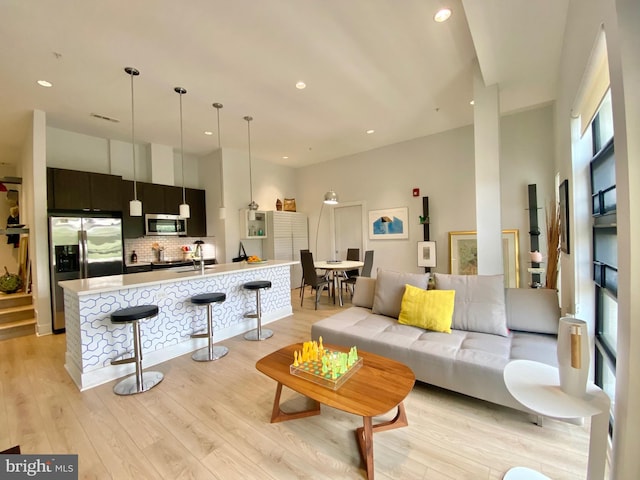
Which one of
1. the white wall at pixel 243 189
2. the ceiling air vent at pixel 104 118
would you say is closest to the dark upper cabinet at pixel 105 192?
the ceiling air vent at pixel 104 118

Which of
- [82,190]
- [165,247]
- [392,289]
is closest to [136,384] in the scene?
[392,289]

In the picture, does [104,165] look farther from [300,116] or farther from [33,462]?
[33,462]

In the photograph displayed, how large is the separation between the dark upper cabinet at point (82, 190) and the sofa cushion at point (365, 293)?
444 cm

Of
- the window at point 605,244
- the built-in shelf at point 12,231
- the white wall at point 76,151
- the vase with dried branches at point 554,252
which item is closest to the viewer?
the window at point 605,244

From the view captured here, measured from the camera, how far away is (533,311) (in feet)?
8.06

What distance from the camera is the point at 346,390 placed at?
159cm

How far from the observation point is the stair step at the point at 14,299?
434cm

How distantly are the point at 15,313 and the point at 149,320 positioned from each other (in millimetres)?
3174

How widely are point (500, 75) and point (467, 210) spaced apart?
93.4 inches

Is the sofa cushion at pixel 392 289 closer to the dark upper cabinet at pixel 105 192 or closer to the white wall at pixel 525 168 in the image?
the white wall at pixel 525 168

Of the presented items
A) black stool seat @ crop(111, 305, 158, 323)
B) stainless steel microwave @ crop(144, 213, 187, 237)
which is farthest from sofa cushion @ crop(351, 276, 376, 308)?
stainless steel microwave @ crop(144, 213, 187, 237)

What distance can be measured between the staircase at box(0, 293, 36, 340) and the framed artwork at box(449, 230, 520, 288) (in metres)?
7.00

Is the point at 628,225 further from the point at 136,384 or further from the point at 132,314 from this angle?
the point at 136,384

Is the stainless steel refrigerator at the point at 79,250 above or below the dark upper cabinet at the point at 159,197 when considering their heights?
below
